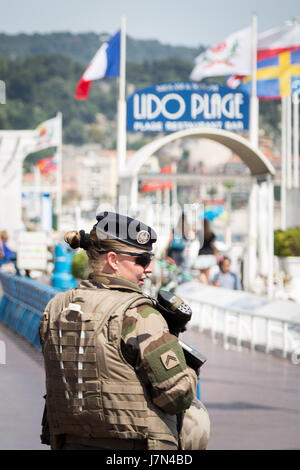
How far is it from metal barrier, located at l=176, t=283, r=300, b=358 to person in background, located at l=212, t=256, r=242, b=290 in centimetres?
49

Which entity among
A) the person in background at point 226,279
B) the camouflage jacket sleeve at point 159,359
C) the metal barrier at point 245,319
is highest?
the camouflage jacket sleeve at point 159,359

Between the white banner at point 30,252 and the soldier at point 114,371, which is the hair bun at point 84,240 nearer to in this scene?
the soldier at point 114,371

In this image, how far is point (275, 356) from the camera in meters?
11.0

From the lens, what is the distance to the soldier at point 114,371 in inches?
131

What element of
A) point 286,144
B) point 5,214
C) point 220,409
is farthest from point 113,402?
point 5,214

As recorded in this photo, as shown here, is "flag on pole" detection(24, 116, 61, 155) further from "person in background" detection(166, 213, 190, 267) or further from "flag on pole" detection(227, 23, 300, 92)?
"person in background" detection(166, 213, 190, 267)

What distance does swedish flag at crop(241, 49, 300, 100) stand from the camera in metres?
21.3

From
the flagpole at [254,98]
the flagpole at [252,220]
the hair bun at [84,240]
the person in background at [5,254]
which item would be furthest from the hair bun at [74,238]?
the person in background at [5,254]

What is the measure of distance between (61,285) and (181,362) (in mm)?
14463

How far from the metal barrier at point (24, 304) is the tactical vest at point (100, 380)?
638 centimetres

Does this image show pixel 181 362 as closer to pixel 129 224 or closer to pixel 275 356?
pixel 129 224

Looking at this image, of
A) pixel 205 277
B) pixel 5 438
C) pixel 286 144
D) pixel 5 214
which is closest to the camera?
pixel 5 438

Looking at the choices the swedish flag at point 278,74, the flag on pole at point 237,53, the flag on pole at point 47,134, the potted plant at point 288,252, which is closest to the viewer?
the potted plant at point 288,252

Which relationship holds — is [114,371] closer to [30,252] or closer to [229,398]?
[229,398]
